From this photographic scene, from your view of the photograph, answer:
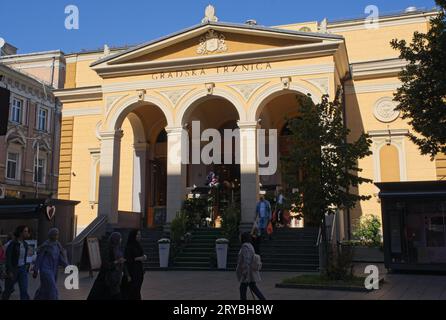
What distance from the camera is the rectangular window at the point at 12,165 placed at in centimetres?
4094

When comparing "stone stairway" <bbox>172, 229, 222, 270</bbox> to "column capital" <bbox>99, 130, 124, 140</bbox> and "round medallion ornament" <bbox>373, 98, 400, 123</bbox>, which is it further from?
"round medallion ornament" <bbox>373, 98, 400, 123</bbox>

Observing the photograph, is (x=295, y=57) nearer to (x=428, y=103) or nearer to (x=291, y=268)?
(x=428, y=103)

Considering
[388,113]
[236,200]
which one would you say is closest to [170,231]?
[236,200]

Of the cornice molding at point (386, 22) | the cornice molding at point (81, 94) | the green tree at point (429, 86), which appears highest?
the cornice molding at point (386, 22)

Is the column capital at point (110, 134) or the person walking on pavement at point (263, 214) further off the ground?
the column capital at point (110, 134)

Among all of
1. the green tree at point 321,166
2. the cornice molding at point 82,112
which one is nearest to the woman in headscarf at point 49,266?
the green tree at point 321,166

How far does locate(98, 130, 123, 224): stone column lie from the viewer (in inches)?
842

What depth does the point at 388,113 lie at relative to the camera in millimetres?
23344

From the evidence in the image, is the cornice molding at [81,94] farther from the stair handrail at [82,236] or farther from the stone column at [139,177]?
the stair handrail at [82,236]

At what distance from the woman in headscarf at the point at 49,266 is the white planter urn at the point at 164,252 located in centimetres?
934

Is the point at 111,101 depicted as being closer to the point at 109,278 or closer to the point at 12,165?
the point at 109,278

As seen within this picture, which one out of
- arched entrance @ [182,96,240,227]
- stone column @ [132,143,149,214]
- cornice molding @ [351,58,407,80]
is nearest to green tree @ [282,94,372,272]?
arched entrance @ [182,96,240,227]

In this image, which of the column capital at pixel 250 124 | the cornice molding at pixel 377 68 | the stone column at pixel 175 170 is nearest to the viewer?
the column capital at pixel 250 124
